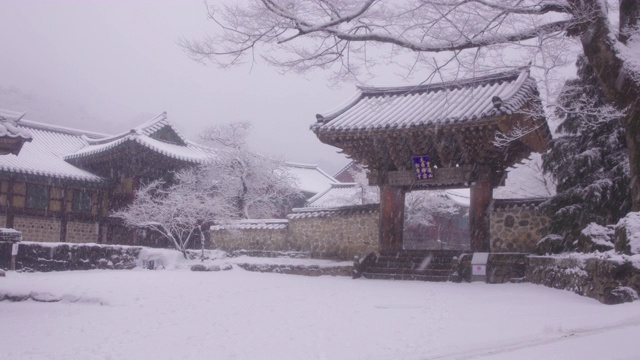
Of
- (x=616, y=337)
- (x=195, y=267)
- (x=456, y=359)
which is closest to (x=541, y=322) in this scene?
(x=616, y=337)

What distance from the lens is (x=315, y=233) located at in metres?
16.8

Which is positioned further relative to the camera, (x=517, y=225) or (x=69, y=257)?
(x=69, y=257)

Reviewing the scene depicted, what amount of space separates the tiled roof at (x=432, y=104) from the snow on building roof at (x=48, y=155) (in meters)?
13.2

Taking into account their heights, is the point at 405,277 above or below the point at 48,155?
below

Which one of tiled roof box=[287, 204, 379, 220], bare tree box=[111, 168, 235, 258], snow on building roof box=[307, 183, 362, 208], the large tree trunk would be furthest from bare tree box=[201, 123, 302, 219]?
the large tree trunk

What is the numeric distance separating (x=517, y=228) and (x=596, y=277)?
5.89 meters

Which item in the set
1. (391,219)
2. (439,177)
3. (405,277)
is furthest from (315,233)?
(439,177)

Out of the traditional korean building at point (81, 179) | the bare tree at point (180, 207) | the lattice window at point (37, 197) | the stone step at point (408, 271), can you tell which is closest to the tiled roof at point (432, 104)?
the stone step at point (408, 271)

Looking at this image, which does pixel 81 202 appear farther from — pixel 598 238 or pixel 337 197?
pixel 598 238

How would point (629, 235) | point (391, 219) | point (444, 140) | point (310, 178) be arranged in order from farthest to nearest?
point (310, 178) < point (391, 219) < point (444, 140) < point (629, 235)

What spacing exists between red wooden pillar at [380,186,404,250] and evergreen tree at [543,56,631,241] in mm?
3904

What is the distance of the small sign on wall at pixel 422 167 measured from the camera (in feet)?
45.0

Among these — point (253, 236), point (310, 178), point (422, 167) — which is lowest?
point (253, 236)

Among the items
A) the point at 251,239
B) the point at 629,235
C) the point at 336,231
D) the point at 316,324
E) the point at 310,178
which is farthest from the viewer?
the point at 310,178
